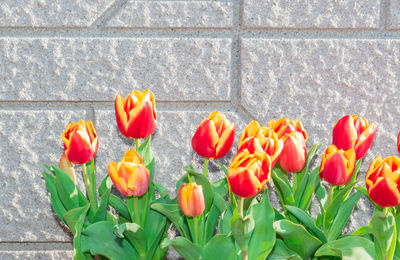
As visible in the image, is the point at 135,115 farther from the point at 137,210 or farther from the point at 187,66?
the point at 187,66

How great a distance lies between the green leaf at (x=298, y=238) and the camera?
605 millimetres

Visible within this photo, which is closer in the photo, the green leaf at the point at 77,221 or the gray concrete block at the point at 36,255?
the green leaf at the point at 77,221

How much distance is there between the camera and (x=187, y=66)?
2.84 ft

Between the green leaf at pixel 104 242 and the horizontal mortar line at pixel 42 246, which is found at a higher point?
the green leaf at pixel 104 242

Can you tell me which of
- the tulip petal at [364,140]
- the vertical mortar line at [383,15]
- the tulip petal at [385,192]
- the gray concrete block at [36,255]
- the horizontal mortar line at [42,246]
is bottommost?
the gray concrete block at [36,255]

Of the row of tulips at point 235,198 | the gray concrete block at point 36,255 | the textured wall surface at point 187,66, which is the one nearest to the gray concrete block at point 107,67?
the textured wall surface at point 187,66

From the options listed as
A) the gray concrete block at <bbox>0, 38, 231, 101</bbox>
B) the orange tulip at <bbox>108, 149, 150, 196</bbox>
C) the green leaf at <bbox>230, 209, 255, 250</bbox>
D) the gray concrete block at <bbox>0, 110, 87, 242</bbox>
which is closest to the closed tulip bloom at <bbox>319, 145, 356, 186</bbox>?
the green leaf at <bbox>230, 209, 255, 250</bbox>

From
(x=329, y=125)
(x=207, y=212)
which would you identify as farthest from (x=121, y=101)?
(x=329, y=125)

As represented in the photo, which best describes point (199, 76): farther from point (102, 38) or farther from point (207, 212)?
point (207, 212)

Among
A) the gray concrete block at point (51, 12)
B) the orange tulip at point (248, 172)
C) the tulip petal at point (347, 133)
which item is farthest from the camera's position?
the gray concrete block at point (51, 12)

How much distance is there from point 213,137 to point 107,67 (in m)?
0.37

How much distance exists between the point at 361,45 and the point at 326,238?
42 centimetres

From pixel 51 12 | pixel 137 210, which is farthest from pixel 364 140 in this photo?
pixel 51 12

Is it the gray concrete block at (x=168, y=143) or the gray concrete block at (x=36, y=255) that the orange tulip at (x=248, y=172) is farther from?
the gray concrete block at (x=36, y=255)
